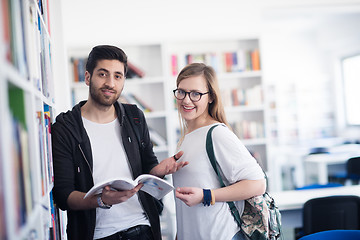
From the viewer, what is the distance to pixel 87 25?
16.0 feet

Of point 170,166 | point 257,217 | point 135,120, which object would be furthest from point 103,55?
point 257,217

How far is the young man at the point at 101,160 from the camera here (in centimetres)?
158

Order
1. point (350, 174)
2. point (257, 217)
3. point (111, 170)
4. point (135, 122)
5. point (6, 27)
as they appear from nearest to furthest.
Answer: point (6, 27), point (257, 217), point (111, 170), point (135, 122), point (350, 174)

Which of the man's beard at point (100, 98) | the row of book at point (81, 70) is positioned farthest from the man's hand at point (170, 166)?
the row of book at point (81, 70)

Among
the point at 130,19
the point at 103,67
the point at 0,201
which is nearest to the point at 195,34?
the point at 130,19

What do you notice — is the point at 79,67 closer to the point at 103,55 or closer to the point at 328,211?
the point at 103,55

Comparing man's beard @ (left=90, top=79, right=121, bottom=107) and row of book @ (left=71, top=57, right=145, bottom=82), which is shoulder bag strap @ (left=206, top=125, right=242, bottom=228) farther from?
row of book @ (left=71, top=57, right=145, bottom=82)

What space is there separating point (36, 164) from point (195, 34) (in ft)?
14.2

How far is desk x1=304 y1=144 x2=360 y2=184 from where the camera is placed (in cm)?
575

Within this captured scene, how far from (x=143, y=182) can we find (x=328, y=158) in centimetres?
513

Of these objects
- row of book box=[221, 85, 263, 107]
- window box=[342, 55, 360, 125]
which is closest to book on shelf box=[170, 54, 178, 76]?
row of book box=[221, 85, 263, 107]

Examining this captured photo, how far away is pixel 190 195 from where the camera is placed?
1.46 meters

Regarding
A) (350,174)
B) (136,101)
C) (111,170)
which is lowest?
(350,174)

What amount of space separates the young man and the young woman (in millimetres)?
87
